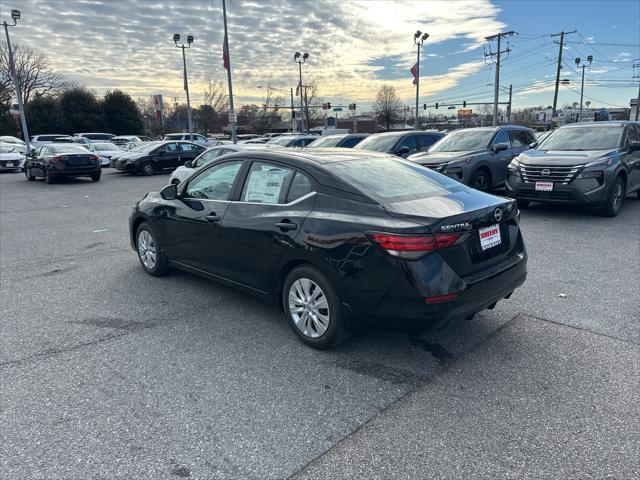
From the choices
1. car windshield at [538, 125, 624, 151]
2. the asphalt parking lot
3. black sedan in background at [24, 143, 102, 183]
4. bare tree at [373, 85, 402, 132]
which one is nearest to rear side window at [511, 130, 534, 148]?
car windshield at [538, 125, 624, 151]

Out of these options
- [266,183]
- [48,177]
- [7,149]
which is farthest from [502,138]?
[7,149]

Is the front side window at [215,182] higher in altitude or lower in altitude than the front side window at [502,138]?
lower

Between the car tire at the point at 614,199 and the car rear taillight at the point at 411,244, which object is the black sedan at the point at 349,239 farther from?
the car tire at the point at 614,199

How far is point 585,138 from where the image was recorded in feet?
31.6

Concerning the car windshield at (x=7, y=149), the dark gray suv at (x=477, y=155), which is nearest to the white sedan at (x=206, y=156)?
the dark gray suv at (x=477, y=155)

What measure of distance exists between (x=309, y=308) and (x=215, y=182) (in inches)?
71.1

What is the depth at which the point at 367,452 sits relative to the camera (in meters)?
2.55

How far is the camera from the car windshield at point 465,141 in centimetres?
1104

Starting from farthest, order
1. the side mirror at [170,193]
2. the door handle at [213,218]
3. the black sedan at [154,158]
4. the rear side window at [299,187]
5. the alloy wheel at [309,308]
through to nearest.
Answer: the black sedan at [154,158] < the side mirror at [170,193] < the door handle at [213,218] < the rear side window at [299,187] < the alloy wheel at [309,308]

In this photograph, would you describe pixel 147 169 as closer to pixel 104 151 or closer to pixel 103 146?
pixel 104 151

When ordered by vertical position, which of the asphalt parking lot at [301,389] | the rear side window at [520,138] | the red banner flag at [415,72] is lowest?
the asphalt parking lot at [301,389]

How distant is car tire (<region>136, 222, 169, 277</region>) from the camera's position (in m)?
5.44

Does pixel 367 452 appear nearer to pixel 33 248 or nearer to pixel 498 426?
pixel 498 426

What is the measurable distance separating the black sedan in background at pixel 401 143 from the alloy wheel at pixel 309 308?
9.03 meters
